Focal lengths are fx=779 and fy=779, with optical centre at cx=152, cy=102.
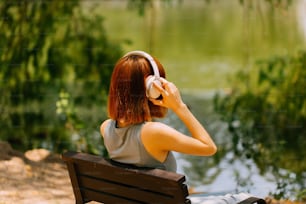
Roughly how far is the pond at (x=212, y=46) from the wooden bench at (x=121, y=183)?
2265mm

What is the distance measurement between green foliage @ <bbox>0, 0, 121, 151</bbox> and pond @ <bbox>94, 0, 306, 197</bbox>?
316mm

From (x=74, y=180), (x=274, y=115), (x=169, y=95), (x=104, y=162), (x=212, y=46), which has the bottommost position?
(x=212, y=46)

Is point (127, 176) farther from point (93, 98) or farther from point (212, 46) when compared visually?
point (212, 46)

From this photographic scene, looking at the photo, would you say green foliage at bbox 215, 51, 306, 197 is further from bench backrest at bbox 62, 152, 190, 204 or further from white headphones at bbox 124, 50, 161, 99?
white headphones at bbox 124, 50, 161, 99

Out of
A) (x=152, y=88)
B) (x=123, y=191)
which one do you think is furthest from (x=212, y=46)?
(x=152, y=88)

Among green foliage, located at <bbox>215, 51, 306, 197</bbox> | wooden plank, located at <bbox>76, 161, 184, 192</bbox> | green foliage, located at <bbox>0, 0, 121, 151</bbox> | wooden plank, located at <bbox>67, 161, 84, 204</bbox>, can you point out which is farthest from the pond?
wooden plank, located at <bbox>76, 161, 184, 192</bbox>

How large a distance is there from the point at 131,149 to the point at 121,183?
0.13 m

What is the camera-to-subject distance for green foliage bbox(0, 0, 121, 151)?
6.32 meters

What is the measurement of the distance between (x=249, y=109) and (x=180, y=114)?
3891mm

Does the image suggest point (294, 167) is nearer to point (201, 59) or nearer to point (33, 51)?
point (33, 51)

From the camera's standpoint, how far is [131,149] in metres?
2.84

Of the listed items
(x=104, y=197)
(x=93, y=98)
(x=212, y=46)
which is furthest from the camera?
(x=212, y=46)

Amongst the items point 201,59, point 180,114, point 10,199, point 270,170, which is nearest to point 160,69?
point 180,114

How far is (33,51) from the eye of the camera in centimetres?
640
